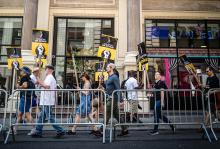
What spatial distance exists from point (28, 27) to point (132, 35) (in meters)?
5.39

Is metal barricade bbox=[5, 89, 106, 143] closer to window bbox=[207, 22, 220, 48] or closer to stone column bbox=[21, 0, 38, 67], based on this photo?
stone column bbox=[21, 0, 38, 67]

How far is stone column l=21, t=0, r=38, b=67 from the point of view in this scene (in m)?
13.2

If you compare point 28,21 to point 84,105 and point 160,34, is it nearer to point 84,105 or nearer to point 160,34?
point 160,34

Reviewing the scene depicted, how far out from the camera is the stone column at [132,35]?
529 inches

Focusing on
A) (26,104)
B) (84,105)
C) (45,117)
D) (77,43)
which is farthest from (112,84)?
(77,43)

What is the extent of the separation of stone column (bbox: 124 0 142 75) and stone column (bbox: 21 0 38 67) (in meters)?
4.91

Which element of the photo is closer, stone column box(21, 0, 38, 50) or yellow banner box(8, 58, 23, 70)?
yellow banner box(8, 58, 23, 70)

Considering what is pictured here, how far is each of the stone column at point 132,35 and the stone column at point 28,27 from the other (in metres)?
4.91

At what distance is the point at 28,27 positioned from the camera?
13.5 meters

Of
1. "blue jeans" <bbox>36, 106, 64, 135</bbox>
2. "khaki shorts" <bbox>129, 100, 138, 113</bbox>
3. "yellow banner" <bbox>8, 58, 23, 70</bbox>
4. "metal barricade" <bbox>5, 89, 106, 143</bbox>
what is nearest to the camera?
"blue jeans" <bbox>36, 106, 64, 135</bbox>

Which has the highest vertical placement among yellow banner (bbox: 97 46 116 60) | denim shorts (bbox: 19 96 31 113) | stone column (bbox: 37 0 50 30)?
stone column (bbox: 37 0 50 30)

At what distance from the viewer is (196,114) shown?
27.8 ft

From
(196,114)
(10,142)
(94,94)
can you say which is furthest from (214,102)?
(10,142)

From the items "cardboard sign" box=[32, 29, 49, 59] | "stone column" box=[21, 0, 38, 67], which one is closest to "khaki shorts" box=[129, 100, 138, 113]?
"cardboard sign" box=[32, 29, 49, 59]
